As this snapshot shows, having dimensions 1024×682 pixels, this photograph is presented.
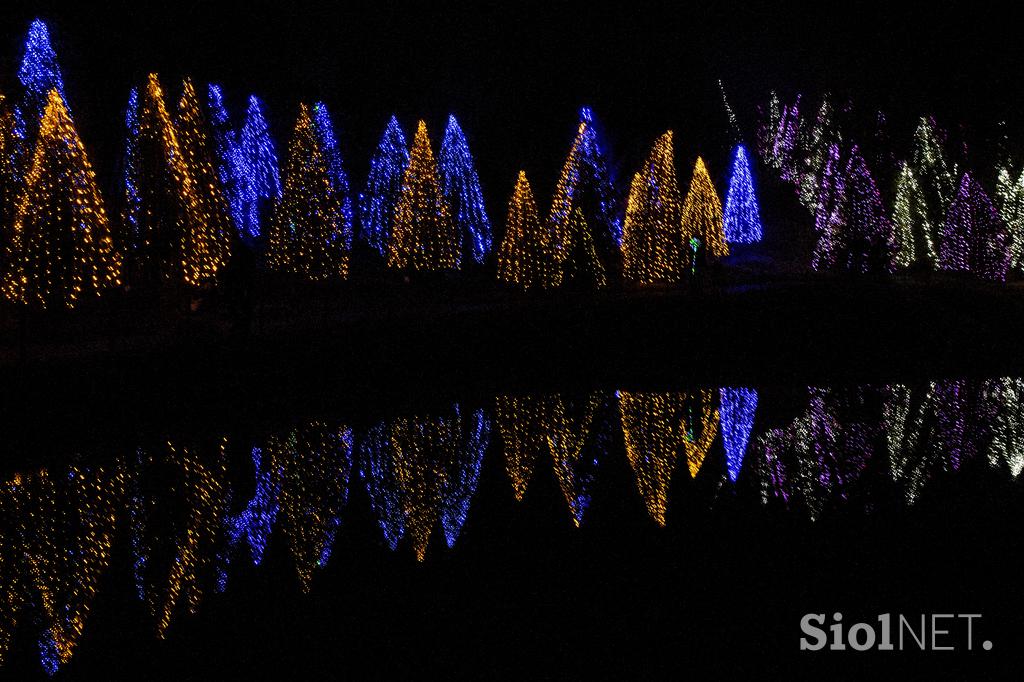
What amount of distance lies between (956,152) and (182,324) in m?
25.5

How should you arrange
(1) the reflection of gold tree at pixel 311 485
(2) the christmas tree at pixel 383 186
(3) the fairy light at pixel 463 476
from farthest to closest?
(2) the christmas tree at pixel 383 186
(3) the fairy light at pixel 463 476
(1) the reflection of gold tree at pixel 311 485

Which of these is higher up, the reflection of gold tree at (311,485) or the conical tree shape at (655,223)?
the conical tree shape at (655,223)

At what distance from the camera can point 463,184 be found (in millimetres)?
26719

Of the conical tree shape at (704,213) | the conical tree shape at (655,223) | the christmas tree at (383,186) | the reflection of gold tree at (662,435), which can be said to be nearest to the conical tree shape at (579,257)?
→ the conical tree shape at (655,223)

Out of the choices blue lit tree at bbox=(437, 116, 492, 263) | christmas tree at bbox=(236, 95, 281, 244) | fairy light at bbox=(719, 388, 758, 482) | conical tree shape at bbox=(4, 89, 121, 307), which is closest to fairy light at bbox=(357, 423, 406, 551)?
fairy light at bbox=(719, 388, 758, 482)

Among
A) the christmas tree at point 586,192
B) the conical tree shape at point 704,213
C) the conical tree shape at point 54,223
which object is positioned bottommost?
the conical tree shape at point 54,223

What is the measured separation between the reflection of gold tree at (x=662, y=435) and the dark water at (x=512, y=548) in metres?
0.06

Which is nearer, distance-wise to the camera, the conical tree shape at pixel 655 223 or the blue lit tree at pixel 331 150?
the blue lit tree at pixel 331 150

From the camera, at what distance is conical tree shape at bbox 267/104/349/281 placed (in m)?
19.8

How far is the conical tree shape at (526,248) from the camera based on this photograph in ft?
76.2

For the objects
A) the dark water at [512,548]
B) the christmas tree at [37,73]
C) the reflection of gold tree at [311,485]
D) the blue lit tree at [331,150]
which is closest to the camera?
the dark water at [512,548]

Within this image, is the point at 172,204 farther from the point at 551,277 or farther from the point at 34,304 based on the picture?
the point at 551,277

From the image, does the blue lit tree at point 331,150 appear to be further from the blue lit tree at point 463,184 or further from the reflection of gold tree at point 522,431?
the reflection of gold tree at point 522,431

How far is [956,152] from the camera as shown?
3195cm
